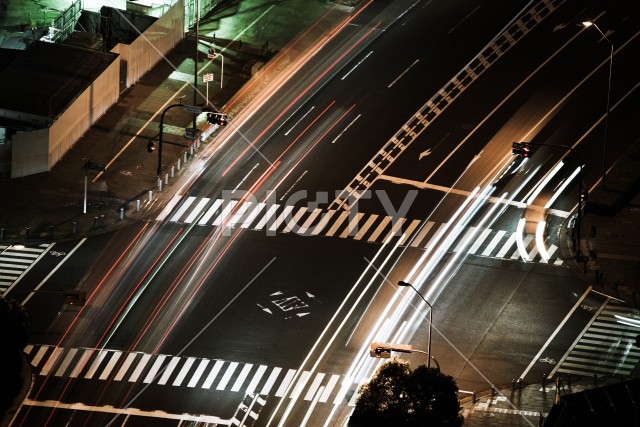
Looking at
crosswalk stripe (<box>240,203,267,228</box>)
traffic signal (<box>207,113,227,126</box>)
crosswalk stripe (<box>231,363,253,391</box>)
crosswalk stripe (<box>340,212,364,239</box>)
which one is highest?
traffic signal (<box>207,113,227,126</box>)

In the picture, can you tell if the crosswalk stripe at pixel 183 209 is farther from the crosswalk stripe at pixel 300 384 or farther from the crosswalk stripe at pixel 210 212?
the crosswalk stripe at pixel 300 384

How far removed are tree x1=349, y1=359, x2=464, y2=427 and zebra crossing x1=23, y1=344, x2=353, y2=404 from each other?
764 cm

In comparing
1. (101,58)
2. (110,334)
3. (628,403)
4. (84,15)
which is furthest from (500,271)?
(84,15)

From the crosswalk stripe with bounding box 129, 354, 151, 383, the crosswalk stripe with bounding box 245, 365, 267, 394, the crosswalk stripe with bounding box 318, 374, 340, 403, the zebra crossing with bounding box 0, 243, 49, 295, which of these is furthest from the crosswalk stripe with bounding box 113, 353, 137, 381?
the zebra crossing with bounding box 0, 243, 49, 295

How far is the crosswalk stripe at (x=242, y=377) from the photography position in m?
61.3

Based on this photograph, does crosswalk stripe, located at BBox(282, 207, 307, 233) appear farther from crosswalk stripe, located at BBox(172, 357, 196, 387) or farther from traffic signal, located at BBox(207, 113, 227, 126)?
crosswalk stripe, located at BBox(172, 357, 196, 387)

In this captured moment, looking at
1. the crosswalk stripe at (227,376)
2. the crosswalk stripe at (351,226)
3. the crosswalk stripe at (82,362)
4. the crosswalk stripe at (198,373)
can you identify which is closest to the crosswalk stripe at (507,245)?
the crosswalk stripe at (351,226)

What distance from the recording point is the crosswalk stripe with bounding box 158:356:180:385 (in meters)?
61.4

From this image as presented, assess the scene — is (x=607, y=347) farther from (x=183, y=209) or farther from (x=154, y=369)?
(x=183, y=209)

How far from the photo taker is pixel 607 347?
6612cm

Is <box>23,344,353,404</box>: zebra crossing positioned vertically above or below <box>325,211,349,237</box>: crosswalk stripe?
below

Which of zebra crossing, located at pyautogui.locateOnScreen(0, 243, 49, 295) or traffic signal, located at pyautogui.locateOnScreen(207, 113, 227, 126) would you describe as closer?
zebra crossing, located at pyautogui.locateOnScreen(0, 243, 49, 295)

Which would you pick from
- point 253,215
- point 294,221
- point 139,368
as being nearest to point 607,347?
point 294,221

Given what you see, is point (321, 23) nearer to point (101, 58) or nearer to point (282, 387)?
point (101, 58)
